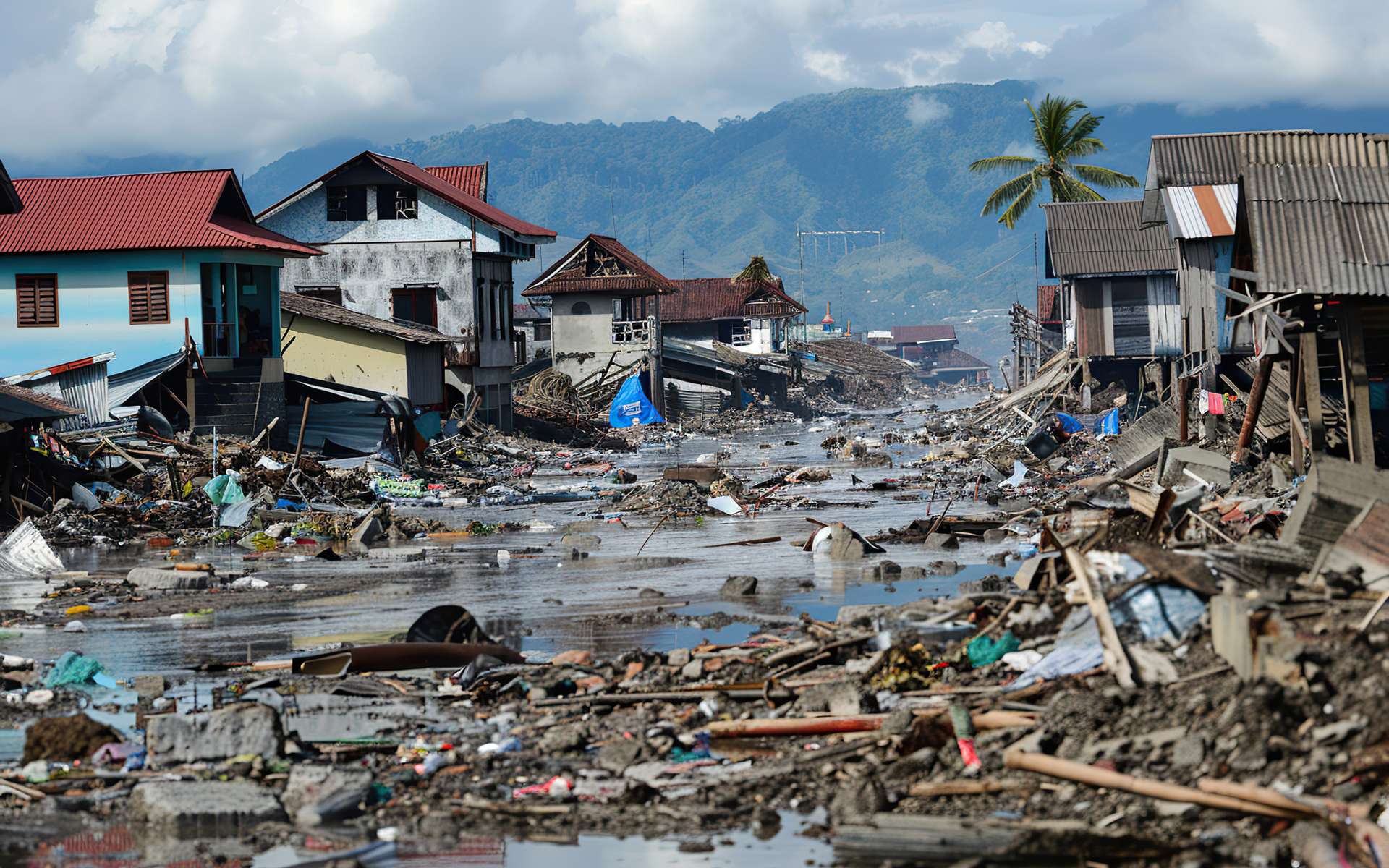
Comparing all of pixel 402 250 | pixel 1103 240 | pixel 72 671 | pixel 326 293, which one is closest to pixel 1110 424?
pixel 1103 240

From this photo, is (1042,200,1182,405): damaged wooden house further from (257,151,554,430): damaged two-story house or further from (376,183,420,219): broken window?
(376,183,420,219): broken window

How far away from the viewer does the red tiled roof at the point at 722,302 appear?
73.4 m

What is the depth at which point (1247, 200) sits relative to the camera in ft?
55.7

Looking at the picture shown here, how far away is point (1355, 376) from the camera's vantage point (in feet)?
54.5

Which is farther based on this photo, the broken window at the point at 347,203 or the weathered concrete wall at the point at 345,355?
the broken window at the point at 347,203

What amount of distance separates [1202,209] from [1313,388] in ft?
42.6

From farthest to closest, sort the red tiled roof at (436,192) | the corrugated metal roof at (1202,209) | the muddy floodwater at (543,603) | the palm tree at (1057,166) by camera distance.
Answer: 1. the palm tree at (1057,166)
2. the red tiled roof at (436,192)
3. the corrugated metal roof at (1202,209)
4. the muddy floodwater at (543,603)

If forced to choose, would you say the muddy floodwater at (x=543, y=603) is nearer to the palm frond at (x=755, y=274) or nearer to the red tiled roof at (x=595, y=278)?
the red tiled roof at (x=595, y=278)

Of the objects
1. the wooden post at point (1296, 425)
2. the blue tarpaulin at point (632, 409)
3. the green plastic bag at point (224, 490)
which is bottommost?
the green plastic bag at point (224, 490)

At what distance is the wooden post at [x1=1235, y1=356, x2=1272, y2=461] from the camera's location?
18.4 m

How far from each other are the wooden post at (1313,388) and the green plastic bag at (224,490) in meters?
15.3

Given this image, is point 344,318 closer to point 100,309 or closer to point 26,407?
point 100,309

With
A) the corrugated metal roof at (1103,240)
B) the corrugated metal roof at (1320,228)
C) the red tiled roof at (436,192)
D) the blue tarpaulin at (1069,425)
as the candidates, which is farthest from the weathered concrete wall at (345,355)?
the corrugated metal roof at (1320,228)

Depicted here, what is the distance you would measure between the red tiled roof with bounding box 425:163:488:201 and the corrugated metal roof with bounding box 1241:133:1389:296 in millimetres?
35246
